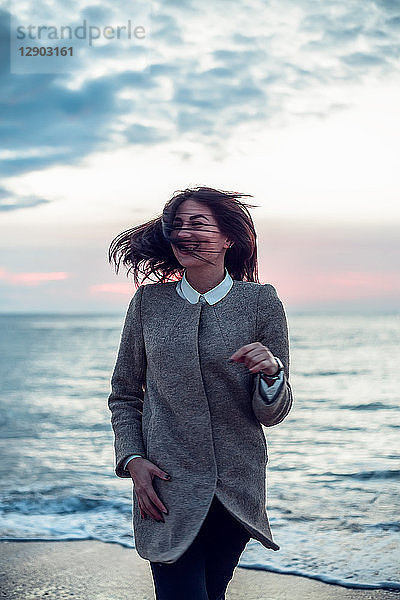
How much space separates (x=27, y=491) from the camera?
7.23 metres

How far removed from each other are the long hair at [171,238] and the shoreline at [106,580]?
2320mm

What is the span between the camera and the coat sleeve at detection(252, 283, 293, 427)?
85.1 inches

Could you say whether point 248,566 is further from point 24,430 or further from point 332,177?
point 332,177

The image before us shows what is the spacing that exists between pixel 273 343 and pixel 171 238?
1.55 ft

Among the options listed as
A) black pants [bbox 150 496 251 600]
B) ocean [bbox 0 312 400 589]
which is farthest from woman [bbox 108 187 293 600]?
ocean [bbox 0 312 400 589]

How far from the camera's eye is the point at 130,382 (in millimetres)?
2439

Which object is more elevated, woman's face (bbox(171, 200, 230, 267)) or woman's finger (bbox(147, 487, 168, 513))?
woman's face (bbox(171, 200, 230, 267))

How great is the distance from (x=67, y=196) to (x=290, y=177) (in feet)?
27.7

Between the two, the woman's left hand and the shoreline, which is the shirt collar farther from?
the shoreline

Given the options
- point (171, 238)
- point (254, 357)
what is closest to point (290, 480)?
point (171, 238)

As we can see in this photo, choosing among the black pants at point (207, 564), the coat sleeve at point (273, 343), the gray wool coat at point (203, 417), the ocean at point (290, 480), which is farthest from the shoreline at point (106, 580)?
the coat sleeve at point (273, 343)

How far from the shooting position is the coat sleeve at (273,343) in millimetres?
2162

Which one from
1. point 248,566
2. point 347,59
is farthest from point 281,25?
point 248,566

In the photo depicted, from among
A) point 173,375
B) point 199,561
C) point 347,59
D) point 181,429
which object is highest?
point 347,59
